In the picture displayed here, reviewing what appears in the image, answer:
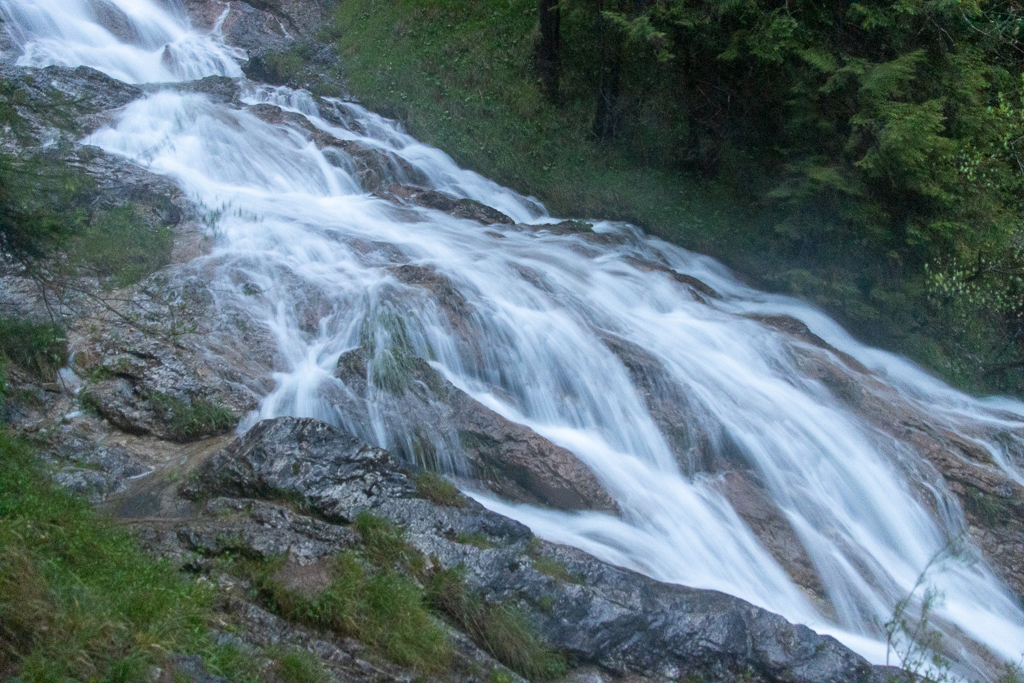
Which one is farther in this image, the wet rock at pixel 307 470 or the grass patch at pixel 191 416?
the grass patch at pixel 191 416

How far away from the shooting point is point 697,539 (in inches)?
297

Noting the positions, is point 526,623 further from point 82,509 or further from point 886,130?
point 886,130

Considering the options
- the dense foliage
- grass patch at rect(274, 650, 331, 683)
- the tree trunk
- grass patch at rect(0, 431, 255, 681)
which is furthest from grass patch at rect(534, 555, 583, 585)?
the tree trunk

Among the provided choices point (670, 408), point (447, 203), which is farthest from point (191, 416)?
point (447, 203)

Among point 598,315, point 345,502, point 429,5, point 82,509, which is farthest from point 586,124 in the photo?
point 82,509

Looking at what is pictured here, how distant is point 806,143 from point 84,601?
40.7ft

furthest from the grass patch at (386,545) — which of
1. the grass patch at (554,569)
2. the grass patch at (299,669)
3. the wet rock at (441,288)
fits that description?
the wet rock at (441,288)

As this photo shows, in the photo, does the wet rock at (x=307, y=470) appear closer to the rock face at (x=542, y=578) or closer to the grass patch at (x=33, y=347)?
the rock face at (x=542, y=578)

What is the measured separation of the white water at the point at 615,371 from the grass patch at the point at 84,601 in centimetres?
251

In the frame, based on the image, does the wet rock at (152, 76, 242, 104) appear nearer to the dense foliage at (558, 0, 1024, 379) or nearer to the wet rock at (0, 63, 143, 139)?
the wet rock at (0, 63, 143, 139)

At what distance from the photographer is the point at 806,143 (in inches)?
529

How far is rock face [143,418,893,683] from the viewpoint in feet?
19.2

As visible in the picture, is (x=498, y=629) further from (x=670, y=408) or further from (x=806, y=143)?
(x=806, y=143)

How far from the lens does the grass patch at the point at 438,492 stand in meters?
6.38
